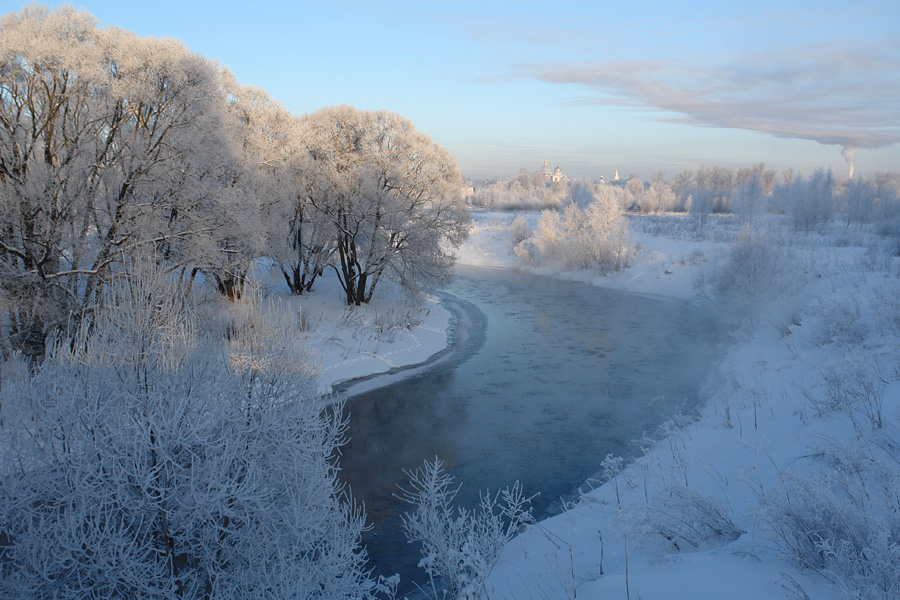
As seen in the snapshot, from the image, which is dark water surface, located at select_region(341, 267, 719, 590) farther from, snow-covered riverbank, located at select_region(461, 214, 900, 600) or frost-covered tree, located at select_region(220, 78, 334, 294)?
frost-covered tree, located at select_region(220, 78, 334, 294)

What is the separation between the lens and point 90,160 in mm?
12234

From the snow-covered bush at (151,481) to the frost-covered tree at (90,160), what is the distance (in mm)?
6804

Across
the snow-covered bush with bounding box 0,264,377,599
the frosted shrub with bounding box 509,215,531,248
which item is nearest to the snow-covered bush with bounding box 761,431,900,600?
the snow-covered bush with bounding box 0,264,377,599

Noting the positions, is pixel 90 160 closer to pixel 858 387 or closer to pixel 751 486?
pixel 751 486

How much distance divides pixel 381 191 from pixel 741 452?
15.3 m

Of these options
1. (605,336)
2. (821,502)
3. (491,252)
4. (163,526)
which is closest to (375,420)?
(163,526)

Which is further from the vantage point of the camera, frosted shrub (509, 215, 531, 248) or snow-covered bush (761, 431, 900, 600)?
frosted shrub (509, 215, 531, 248)

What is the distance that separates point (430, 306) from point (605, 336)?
783 centimetres

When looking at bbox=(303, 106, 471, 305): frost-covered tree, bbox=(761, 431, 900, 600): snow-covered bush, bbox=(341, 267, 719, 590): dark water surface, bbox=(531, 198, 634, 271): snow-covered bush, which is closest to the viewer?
bbox=(761, 431, 900, 600): snow-covered bush

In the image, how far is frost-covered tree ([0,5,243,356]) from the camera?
37.0 feet

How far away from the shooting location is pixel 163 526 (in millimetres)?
4988

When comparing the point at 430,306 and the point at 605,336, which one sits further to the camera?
the point at 430,306

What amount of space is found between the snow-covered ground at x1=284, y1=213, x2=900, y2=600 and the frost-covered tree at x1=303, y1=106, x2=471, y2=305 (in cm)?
198

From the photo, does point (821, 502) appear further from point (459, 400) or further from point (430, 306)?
point (430, 306)
